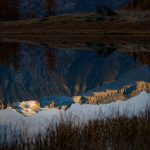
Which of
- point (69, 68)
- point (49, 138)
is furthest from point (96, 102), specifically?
point (69, 68)

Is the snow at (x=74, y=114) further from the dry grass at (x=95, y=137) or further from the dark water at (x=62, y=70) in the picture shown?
the dark water at (x=62, y=70)

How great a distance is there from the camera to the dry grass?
3139 mm

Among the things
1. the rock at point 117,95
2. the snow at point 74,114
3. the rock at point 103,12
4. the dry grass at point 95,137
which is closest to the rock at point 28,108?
the snow at point 74,114

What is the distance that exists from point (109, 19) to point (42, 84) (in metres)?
3.39

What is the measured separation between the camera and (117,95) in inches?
228

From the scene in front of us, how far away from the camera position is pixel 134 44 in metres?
8.72

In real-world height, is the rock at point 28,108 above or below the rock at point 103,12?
below

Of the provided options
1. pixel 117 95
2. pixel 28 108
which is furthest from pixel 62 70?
pixel 28 108

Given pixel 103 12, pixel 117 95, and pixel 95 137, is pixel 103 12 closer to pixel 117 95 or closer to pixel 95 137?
pixel 117 95

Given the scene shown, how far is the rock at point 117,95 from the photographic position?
538cm

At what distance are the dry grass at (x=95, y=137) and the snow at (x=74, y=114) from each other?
0.22 metres

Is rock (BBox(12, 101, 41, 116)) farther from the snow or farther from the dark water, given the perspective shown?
the dark water

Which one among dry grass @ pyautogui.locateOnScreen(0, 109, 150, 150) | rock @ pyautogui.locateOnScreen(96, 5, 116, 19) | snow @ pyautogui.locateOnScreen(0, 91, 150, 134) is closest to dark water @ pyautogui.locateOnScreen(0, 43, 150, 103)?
rock @ pyautogui.locateOnScreen(96, 5, 116, 19)

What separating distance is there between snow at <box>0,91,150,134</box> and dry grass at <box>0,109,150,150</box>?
0.72ft
